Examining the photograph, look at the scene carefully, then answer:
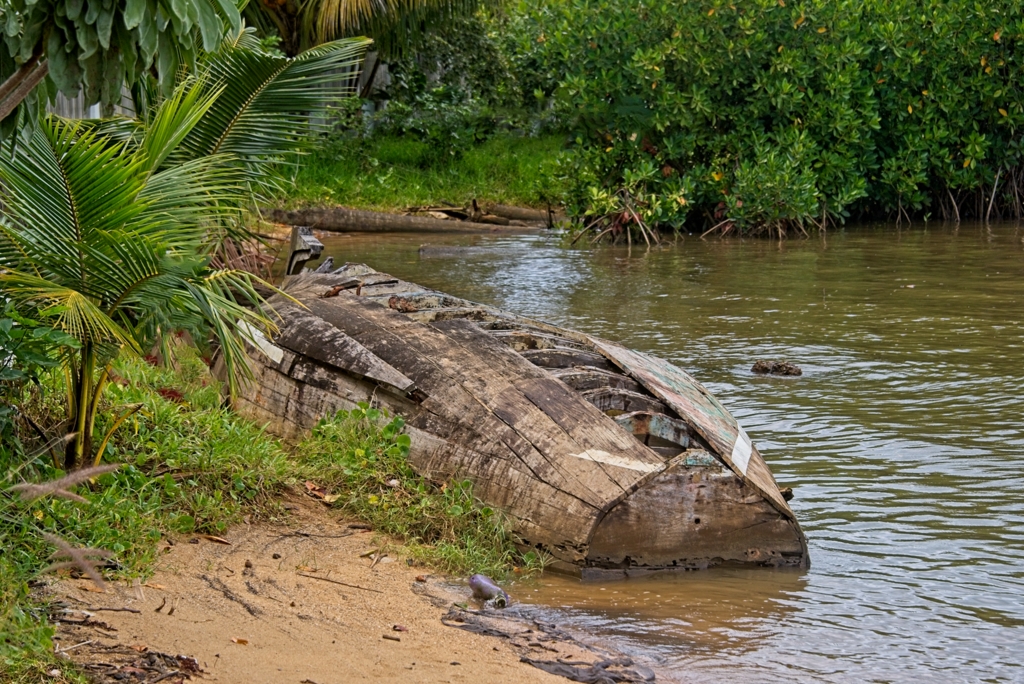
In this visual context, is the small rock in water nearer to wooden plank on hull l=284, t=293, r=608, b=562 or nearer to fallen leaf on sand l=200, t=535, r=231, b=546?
wooden plank on hull l=284, t=293, r=608, b=562

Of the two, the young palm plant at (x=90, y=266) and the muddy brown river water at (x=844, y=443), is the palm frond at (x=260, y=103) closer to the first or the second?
the young palm plant at (x=90, y=266)

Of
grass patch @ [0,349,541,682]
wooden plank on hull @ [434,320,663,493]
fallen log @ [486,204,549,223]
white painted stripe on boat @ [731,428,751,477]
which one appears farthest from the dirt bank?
fallen log @ [486,204,549,223]

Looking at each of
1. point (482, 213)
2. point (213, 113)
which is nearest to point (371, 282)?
point (213, 113)

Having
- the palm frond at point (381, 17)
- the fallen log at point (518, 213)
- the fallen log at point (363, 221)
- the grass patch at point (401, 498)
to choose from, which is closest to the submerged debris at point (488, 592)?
the grass patch at point (401, 498)

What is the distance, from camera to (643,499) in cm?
477

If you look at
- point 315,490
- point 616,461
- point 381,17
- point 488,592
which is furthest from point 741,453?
point 381,17

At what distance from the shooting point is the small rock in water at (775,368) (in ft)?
27.8

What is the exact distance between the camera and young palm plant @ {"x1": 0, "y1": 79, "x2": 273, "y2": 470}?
4223 millimetres

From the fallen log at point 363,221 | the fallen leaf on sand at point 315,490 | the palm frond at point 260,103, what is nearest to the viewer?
the fallen leaf on sand at point 315,490

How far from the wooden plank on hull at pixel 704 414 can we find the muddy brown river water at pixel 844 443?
39cm

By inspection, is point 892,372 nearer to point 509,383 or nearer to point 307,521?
point 509,383

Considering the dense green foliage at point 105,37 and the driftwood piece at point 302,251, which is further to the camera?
the driftwood piece at point 302,251

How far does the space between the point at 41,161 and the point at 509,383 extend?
2.26m

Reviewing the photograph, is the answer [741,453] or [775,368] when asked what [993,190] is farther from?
[741,453]
